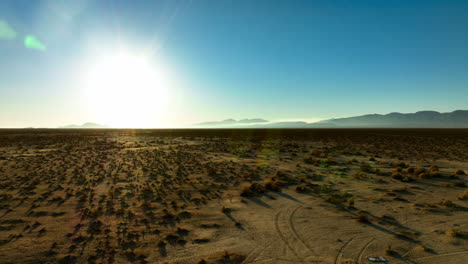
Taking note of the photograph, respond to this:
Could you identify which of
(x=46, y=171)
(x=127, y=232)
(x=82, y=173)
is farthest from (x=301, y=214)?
(x=46, y=171)

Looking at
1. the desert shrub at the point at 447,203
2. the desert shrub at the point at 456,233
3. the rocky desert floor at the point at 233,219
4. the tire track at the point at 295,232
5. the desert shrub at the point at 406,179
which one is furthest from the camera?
the desert shrub at the point at 406,179

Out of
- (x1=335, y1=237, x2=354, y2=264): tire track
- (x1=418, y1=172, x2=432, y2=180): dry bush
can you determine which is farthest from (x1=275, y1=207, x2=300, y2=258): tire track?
(x1=418, y1=172, x2=432, y2=180): dry bush

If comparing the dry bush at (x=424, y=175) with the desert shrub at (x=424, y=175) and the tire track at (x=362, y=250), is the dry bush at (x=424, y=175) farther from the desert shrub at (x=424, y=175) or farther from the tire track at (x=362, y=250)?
the tire track at (x=362, y=250)

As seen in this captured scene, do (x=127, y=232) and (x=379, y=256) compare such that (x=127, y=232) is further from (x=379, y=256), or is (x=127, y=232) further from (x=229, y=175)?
(x=229, y=175)

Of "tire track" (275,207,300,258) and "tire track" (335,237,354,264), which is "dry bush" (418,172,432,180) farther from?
"tire track" (275,207,300,258)

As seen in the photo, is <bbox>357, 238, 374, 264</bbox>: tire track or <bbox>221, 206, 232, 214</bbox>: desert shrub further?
<bbox>221, 206, 232, 214</bbox>: desert shrub

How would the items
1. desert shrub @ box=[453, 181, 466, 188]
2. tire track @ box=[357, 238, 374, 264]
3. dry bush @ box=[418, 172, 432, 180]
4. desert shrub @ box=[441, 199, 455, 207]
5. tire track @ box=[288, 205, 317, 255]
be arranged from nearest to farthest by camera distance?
tire track @ box=[357, 238, 374, 264], tire track @ box=[288, 205, 317, 255], desert shrub @ box=[441, 199, 455, 207], desert shrub @ box=[453, 181, 466, 188], dry bush @ box=[418, 172, 432, 180]

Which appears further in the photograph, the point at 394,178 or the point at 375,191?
the point at 394,178

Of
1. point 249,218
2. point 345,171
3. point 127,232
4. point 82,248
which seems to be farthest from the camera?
point 345,171

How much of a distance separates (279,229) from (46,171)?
20.0 metres

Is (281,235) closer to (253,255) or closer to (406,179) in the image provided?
(253,255)

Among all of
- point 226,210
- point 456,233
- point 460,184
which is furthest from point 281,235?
point 460,184

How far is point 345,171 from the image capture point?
17.9m

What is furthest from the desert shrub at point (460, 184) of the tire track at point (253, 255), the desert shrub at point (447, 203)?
the tire track at point (253, 255)
